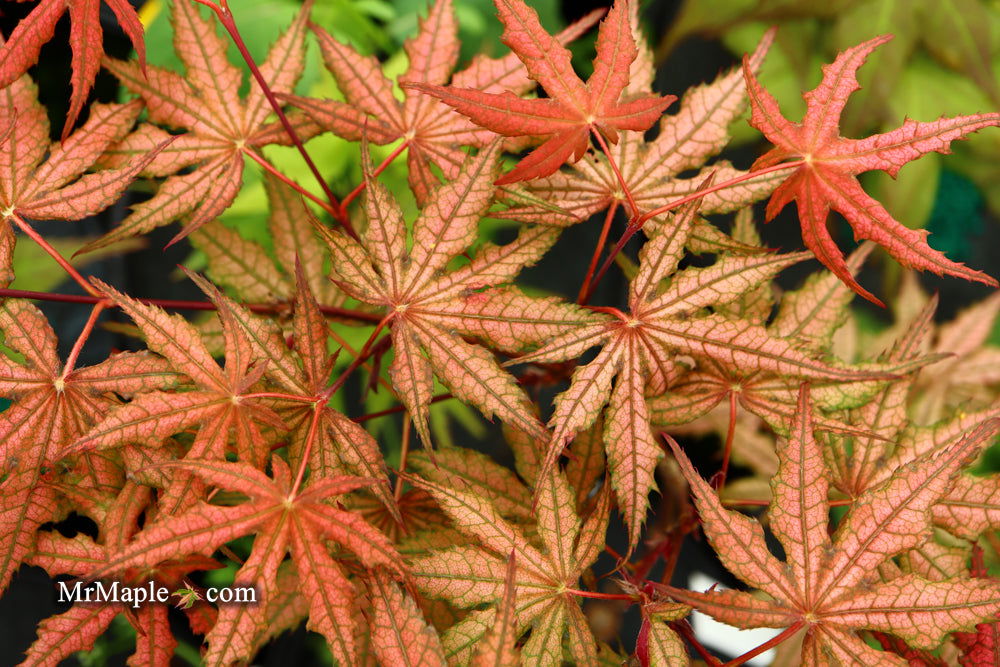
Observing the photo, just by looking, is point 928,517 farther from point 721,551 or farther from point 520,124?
point 520,124

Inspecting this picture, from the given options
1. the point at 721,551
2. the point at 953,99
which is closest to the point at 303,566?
the point at 721,551

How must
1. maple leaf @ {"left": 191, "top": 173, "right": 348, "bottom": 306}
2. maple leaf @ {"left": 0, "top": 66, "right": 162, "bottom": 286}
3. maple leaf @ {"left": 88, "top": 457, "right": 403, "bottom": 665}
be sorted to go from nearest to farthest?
maple leaf @ {"left": 88, "top": 457, "right": 403, "bottom": 665} < maple leaf @ {"left": 0, "top": 66, "right": 162, "bottom": 286} < maple leaf @ {"left": 191, "top": 173, "right": 348, "bottom": 306}

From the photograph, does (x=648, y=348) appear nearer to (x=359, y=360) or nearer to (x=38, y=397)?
(x=359, y=360)

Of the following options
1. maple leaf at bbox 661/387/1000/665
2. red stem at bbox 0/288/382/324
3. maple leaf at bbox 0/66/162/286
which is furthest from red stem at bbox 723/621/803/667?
maple leaf at bbox 0/66/162/286

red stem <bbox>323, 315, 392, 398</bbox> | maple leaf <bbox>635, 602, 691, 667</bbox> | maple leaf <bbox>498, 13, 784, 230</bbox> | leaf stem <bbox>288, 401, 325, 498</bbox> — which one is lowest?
maple leaf <bbox>635, 602, 691, 667</bbox>

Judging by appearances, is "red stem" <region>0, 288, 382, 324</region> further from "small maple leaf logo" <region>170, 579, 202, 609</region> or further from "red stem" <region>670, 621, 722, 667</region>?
"red stem" <region>670, 621, 722, 667</region>

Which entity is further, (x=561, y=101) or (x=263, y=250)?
(x=263, y=250)

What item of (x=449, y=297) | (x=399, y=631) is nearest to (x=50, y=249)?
(x=449, y=297)
